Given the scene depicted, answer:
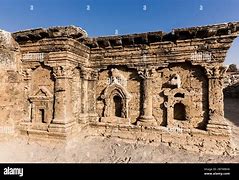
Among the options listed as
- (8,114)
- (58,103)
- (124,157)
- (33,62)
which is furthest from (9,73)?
(124,157)

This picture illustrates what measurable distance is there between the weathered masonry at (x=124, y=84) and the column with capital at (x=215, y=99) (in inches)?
1.2

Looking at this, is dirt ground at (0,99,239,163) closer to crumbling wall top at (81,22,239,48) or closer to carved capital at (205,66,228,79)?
carved capital at (205,66,228,79)

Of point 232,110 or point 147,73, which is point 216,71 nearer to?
point 147,73

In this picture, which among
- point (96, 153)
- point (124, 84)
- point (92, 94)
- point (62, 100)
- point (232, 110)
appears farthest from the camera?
point (232, 110)

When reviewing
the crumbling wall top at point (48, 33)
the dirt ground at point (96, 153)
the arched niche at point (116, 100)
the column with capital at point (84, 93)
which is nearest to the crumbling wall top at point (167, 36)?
the crumbling wall top at point (48, 33)

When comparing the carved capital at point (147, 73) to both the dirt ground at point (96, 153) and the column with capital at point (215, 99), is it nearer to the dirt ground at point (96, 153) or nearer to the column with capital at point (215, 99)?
the column with capital at point (215, 99)

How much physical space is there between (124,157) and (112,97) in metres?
2.75

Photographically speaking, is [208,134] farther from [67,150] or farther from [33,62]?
[33,62]

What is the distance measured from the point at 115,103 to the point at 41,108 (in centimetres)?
302

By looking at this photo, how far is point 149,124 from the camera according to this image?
7.72 m

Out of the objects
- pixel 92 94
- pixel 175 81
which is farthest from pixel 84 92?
pixel 175 81

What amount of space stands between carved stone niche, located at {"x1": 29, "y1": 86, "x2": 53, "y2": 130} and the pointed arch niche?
7.19 feet

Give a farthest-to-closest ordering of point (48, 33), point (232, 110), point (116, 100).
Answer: point (232, 110) → point (116, 100) → point (48, 33)

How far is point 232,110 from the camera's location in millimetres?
14875
